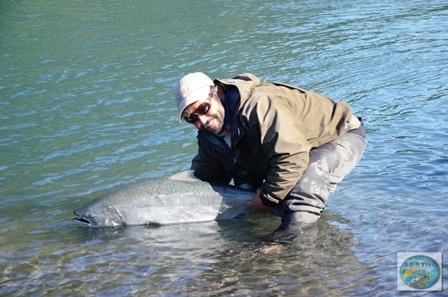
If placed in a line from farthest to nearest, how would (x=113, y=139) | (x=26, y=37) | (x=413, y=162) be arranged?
(x=26, y=37) < (x=113, y=139) < (x=413, y=162)

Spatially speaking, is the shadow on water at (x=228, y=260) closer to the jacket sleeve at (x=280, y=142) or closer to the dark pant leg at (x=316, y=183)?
the dark pant leg at (x=316, y=183)

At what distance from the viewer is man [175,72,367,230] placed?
5914 millimetres

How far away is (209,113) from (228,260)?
1330 mm

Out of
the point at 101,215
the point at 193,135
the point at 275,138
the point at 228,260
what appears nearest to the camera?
the point at 275,138

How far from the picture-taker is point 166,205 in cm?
724

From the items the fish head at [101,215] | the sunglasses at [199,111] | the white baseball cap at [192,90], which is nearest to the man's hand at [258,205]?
the sunglasses at [199,111]

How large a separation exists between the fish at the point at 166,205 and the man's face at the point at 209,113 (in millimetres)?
1112

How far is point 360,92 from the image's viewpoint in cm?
1220

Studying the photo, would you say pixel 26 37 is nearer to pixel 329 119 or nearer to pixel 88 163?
pixel 88 163

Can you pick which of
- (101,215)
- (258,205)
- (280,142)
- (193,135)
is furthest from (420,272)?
(193,135)

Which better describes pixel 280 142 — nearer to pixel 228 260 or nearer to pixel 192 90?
pixel 192 90

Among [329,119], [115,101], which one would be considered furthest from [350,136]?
[115,101]

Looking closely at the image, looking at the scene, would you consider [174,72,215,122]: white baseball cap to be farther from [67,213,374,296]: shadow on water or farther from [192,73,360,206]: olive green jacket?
[67,213,374,296]: shadow on water

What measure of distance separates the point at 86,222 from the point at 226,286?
2147mm
